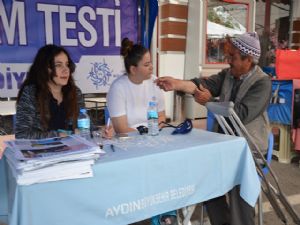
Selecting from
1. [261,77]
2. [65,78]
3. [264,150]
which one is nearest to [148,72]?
[65,78]

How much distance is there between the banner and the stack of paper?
7.86 feet

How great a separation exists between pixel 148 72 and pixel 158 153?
1.09 m

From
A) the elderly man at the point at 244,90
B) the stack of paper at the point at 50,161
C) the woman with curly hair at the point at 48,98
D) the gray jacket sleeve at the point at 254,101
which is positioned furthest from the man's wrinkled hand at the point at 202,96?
the stack of paper at the point at 50,161

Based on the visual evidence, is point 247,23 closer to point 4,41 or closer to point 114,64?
point 114,64

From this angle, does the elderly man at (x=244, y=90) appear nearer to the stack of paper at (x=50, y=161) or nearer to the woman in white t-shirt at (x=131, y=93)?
the woman in white t-shirt at (x=131, y=93)

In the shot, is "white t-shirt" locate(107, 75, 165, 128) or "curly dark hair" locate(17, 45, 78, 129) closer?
"curly dark hair" locate(17, 45, 78, 129)

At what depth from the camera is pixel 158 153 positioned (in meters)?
1.45

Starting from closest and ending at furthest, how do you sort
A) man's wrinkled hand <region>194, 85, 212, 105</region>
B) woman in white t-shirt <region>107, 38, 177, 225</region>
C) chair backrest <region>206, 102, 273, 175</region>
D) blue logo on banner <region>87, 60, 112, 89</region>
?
chair backrest <region>206, 102, 273, 175</region> < man's wrinkled hand <region>194, 85, 212, 105</region> < woman in white t-shirt <region>107, 38, 177, 225</region> < blue logo on banner <region>87, 60, 112, 89</region>

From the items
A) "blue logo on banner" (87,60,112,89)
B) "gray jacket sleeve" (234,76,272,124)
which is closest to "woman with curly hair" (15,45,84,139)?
"gray jacket sleeve" (234,76,272,124)

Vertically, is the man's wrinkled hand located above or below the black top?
above

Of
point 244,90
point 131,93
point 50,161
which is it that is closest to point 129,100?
point 131,93

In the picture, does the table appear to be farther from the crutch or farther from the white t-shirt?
the white t-shirt

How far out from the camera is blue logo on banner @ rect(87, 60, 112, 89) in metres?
4.14

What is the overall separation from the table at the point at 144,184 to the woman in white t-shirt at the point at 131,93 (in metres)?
0.57
